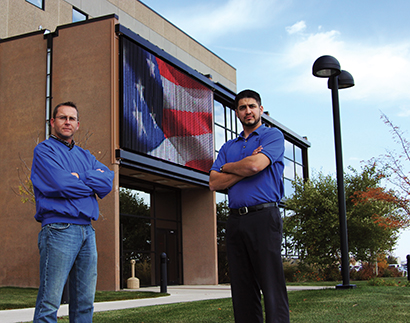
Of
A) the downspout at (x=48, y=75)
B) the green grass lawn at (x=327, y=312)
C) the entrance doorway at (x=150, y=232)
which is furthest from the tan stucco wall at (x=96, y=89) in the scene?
the green grass lawn at (x=327, y=312)

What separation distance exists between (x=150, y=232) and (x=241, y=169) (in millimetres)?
17317

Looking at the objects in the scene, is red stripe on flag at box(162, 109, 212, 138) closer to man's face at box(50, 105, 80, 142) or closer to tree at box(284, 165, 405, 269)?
tree at box(284, 165, 405, 269)

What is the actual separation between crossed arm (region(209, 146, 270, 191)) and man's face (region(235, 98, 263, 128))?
0.94 feet

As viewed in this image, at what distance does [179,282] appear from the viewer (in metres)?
22.3

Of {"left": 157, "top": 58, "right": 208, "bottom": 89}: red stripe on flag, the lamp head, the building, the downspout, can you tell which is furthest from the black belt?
{"left": 157, "top": 58, "right": 208, "bottom": 89}: red stripe on flag

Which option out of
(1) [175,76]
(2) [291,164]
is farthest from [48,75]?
(2) [291,164]

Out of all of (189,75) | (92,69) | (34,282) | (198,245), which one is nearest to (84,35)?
(92,69)

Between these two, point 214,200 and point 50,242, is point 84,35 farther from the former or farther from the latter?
point 50,242

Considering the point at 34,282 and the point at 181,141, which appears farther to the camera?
the point at 181,141

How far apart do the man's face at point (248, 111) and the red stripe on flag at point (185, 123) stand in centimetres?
1505

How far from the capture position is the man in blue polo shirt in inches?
148

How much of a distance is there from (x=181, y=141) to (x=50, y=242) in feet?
55.1

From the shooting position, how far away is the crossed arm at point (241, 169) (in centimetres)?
391

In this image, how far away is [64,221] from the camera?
364 centimetres
